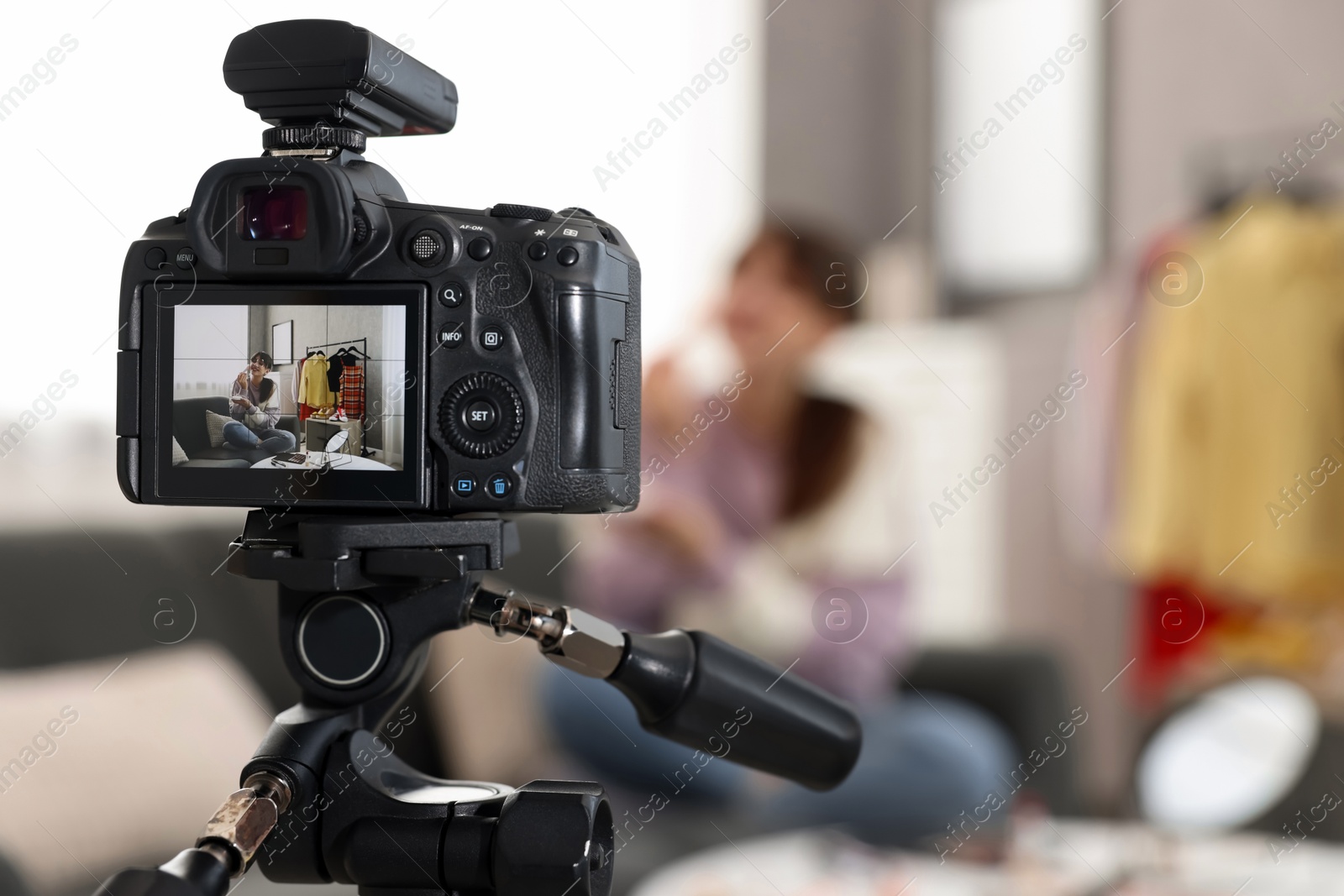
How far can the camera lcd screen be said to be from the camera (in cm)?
52

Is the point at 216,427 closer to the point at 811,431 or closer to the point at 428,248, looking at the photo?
the point at 428,248

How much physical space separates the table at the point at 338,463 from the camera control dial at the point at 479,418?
0.11 ft

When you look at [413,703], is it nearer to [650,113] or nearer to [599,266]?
[650,113]

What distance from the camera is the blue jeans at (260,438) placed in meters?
0.53

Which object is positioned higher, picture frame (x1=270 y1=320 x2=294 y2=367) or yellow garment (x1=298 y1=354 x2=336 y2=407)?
picture frame (x1=270 y1=320 x2=294 y2=367)

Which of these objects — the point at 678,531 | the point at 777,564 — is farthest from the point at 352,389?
the point at 777,564

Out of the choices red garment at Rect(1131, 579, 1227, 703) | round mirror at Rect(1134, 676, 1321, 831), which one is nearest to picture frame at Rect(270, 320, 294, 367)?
round mirror at Rect(1134, 676, 1321, 831)

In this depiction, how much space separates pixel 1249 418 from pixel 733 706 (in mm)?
1905

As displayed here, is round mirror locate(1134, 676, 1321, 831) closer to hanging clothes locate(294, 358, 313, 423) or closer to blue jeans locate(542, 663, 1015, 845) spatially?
blue jeans locate(542, 663, 1015, 845)

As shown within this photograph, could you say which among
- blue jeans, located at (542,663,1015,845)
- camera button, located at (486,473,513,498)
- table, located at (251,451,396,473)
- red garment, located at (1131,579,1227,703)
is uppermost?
table, located at (251,451,396,473)

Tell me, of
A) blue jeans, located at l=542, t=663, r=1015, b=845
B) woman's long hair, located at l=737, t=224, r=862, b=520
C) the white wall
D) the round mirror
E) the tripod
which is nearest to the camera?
the tripod

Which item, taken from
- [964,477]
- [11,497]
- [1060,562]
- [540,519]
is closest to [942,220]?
[964,477]

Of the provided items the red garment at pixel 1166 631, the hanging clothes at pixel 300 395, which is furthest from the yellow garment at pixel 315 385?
the red garment at pixel 1166 631

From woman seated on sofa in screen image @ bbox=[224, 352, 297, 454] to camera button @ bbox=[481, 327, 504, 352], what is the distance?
0.34ft
